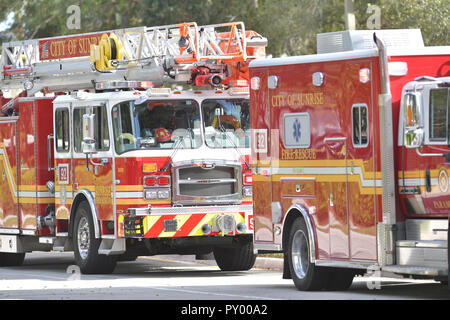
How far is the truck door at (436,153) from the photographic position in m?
13.0

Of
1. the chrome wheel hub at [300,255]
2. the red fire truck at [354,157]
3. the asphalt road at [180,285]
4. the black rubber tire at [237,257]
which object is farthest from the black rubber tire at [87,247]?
the chrome wheel hub at [300,255]

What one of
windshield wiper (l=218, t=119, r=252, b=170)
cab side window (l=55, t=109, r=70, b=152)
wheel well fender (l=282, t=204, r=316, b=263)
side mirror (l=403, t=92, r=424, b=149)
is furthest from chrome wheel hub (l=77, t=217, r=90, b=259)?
side mirror (l=403, t=92, r=424, b=149)

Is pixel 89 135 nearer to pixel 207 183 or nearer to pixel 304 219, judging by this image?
pixel 207 183

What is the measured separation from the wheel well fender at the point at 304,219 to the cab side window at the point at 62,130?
202 inches

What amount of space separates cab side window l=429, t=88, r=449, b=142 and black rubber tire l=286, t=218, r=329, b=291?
2404mm

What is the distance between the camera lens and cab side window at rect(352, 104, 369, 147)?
539 inches

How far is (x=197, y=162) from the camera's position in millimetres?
17688

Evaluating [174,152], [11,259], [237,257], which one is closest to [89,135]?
[174,152]

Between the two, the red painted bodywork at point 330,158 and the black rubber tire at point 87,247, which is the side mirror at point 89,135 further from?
the red painted bodywork at point 330,158

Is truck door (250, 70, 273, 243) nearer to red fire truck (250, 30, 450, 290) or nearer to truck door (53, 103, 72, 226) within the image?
red fire truck (250, 30, 450, 290)

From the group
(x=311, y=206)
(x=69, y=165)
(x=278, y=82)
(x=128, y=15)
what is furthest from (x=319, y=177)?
(x=128, y=15)

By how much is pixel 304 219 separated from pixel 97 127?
4.66m

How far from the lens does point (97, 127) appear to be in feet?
59.8
